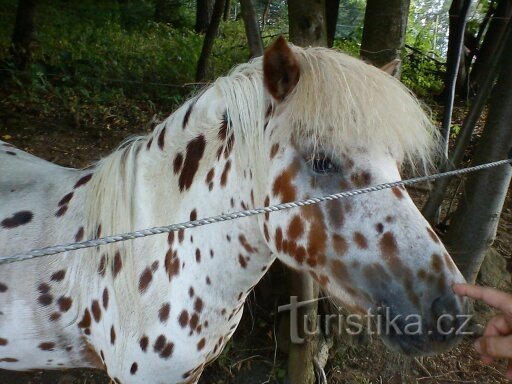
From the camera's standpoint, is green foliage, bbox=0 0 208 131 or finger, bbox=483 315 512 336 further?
green foliage, bbox=0 0 208 131

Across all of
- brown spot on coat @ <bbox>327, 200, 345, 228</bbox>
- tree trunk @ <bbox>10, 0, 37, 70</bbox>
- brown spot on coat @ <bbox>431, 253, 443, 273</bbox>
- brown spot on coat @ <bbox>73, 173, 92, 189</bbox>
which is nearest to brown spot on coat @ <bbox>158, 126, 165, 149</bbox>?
brown spot on coat @ <bbox>73, 173, 92, 189</bbox>

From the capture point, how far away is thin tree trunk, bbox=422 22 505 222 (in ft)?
10.4

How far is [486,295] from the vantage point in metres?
1.18

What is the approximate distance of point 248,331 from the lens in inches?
120

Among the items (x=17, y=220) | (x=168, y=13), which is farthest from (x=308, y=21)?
(x=168, y=13)

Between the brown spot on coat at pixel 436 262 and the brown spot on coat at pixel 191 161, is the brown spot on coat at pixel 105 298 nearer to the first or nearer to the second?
the brown spot on coat at pixel 191 161

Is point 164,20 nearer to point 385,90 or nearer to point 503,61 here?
point 503,61

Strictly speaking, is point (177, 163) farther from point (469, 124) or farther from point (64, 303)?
point (469, 124)

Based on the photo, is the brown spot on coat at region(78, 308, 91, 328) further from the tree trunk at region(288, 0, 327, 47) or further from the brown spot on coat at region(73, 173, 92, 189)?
the tree trunk at region(288, 0, 327, 47)

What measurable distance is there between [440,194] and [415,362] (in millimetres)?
1227

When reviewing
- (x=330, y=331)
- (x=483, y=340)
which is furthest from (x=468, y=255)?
(x=483, y=340)

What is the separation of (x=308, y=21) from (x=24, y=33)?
541cm

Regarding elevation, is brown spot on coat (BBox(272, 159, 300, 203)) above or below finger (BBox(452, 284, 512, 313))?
above

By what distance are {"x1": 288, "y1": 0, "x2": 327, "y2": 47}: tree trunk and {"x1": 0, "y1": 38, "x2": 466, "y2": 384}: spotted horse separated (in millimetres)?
1106
